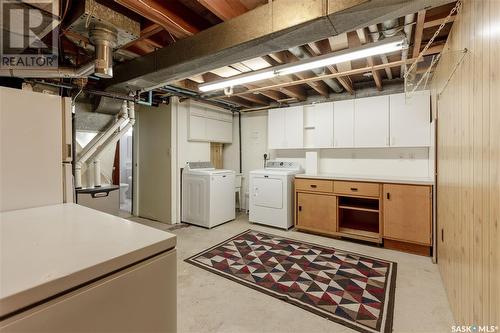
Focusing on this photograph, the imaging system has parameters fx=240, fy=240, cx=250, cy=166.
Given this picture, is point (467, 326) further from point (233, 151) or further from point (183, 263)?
point (233, 151)

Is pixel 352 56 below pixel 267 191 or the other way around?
the other way around

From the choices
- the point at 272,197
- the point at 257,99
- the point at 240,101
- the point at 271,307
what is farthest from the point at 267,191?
the point at 271,307

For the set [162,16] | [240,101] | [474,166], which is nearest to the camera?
[474,166]

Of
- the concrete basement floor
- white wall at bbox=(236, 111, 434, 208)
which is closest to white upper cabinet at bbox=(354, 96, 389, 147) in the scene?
white wall at bbox=(236, 111, 434, 208)

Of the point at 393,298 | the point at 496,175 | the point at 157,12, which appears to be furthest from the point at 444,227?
the point at 157,12

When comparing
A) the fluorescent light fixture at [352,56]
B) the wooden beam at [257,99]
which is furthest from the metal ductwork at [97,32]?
the wooden beam at [257,99]

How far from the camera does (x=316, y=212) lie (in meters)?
3.75

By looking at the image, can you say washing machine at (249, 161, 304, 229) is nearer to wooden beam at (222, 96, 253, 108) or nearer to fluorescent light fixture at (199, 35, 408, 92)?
wooden beam at (222, 96, 253, 108)

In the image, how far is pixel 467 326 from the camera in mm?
1451

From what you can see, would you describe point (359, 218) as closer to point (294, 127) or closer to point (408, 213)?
point (408, 213)

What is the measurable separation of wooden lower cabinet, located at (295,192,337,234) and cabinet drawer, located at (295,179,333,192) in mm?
92

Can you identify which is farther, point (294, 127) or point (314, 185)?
point (294, 127)

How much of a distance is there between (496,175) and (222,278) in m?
2.24

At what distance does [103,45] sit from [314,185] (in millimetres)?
3151
